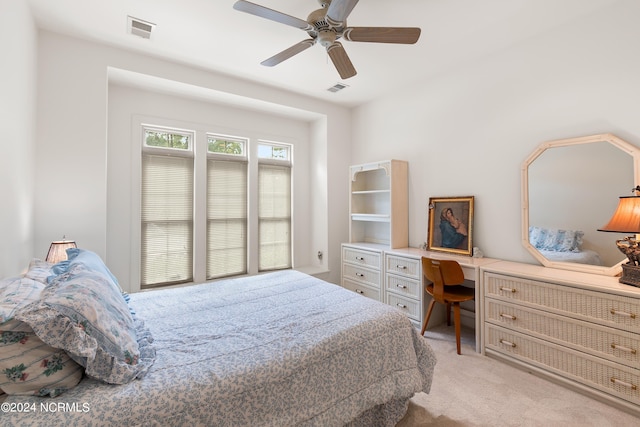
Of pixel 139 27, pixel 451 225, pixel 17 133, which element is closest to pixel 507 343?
pixel 451 225

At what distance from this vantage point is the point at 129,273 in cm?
321

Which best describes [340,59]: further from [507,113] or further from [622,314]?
[622,314]

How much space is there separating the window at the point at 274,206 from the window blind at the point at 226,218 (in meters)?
0.26

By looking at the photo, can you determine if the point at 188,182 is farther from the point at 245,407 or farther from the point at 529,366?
the point at 529,366

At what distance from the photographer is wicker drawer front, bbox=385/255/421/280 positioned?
121 inches

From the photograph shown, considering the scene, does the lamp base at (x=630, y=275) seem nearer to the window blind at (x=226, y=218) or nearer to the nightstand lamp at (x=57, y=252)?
the window blind at (x=226, y=218)

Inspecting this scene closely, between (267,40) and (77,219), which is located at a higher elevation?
(267,40)

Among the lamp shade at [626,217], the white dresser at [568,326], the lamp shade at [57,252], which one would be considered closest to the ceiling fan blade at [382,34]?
the lamp shade at [626,217]

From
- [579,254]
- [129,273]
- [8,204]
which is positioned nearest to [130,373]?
[8,204]

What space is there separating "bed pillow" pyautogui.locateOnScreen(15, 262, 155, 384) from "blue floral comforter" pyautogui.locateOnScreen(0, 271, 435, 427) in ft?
0.21

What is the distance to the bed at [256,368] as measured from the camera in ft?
3.36

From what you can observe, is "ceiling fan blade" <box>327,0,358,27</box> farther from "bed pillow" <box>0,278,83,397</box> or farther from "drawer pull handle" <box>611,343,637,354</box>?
"drawer pull handle" <box>611,343,637,354</box>

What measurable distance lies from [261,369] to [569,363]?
2285 millimetres

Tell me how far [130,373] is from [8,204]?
1531 millimetres
